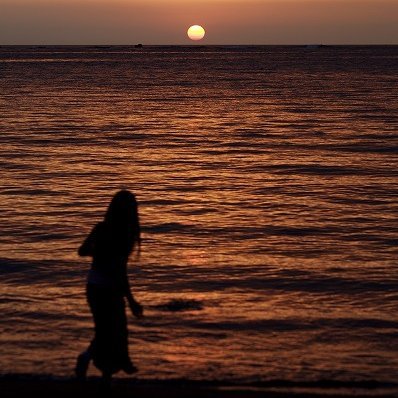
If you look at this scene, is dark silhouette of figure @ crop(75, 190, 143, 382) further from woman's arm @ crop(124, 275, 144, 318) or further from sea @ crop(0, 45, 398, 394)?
sea @ crop(0, 45, 398, 394)

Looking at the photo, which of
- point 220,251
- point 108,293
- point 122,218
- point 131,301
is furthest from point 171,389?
point 220,251

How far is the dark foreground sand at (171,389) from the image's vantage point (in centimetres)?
809

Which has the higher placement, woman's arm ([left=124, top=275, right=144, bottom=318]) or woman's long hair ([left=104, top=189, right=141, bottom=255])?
woman's long hair ([left=104, top=189, right=141, bottom=255])

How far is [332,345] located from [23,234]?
770cm

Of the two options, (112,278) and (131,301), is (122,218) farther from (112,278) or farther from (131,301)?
(131,301)

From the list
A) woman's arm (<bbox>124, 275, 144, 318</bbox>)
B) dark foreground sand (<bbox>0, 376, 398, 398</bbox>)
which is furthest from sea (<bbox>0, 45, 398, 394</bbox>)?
woman's arm (<bbox>124, 275, 144, 318</bbox>)

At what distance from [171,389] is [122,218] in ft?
5.60

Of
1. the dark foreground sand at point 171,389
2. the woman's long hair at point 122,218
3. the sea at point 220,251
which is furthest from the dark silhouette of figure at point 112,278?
the sea at point 220,251

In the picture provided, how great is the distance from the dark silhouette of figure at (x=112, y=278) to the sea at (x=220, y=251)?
0.92 meters

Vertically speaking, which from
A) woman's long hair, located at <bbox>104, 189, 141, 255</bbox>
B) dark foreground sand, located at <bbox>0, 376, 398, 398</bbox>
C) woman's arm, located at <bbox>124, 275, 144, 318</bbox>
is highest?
woman's long hair, located at <bbox>104, 189, 141, 255</bbox>

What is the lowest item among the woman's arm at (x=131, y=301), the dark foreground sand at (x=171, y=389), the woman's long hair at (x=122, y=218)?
the dark foreground sand at (x=171, y=389)

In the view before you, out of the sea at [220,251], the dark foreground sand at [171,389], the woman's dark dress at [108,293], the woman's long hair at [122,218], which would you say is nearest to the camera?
the woman's long hair at [122,218]

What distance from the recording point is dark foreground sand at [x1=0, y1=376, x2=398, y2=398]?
8094 mm

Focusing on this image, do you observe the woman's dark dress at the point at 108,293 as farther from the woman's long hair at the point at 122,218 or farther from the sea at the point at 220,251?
the sea at the point at 220,251
